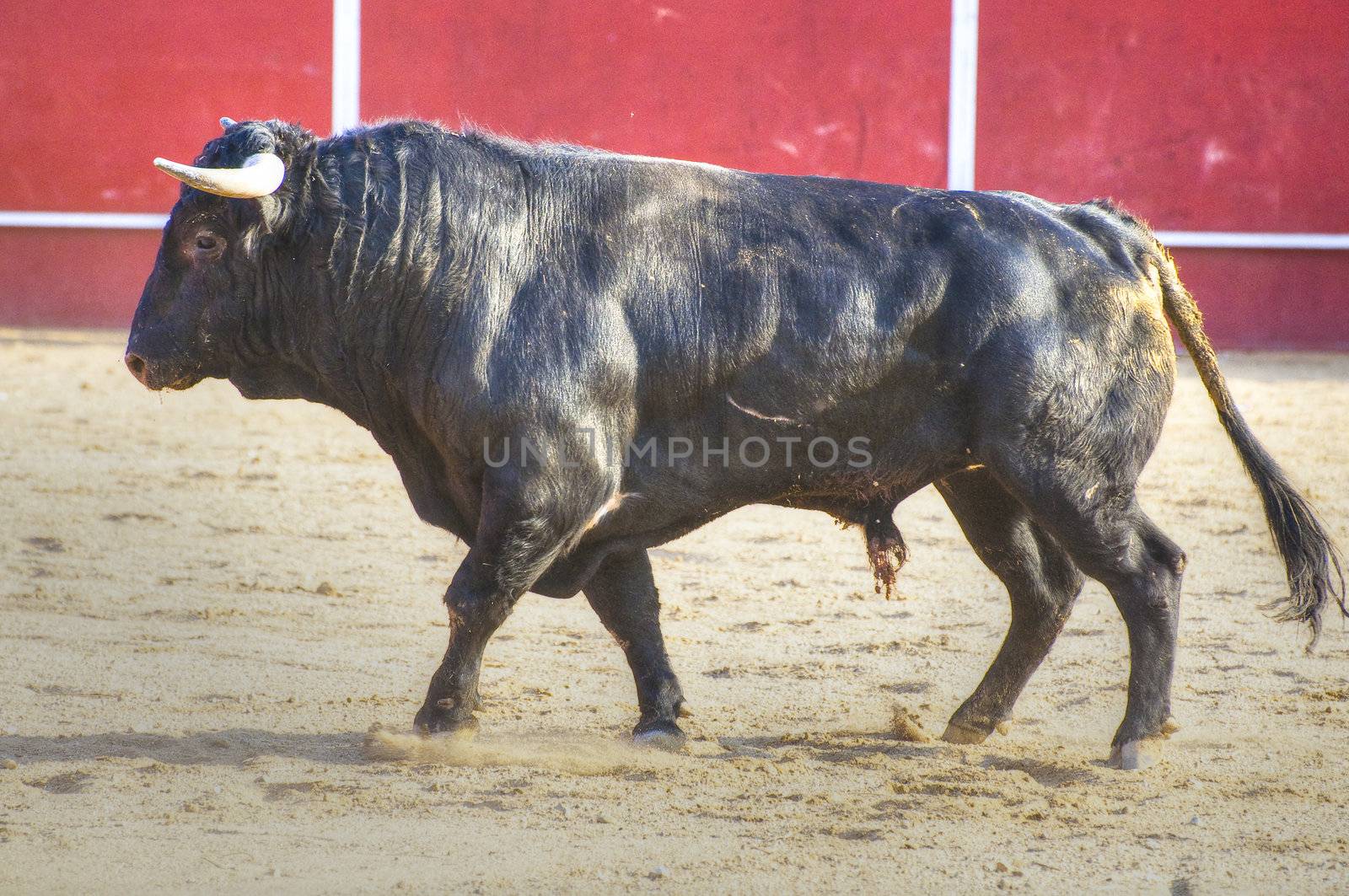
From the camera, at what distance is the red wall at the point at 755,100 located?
11.5 m

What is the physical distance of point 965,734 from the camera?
156 inches

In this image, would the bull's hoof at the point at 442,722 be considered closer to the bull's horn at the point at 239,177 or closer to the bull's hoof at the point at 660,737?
the bull's hoof at the point at 660,737

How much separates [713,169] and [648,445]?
74cm

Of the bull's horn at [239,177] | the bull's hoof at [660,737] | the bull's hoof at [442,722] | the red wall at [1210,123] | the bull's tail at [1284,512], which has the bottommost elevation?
the bull's hoof at [660,737]

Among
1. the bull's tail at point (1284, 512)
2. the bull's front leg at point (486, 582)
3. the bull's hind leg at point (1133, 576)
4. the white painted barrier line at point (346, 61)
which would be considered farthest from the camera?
the white painted barrier line at point (346, 61)

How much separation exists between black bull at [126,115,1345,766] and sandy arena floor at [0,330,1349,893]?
1.26 ft

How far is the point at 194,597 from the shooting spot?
5.13m

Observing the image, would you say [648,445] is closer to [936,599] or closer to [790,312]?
[790,312]

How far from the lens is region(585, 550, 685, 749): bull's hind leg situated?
390cm

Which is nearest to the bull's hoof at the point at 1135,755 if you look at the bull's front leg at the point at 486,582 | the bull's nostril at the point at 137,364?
the bull's front leg at the point at 486,582

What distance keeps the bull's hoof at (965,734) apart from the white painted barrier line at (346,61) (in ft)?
29.7

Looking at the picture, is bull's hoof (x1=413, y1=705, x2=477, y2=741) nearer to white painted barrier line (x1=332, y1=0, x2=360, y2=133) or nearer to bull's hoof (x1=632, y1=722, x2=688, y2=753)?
bull's hoof (x1=632, y1=722, x2=688, y2=753)

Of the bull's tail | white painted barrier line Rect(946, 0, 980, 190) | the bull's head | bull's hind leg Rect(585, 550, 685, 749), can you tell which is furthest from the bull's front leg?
white painted barrier line Rect(946, 0, 980, 190)

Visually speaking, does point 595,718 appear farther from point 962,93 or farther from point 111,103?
point 111,103
